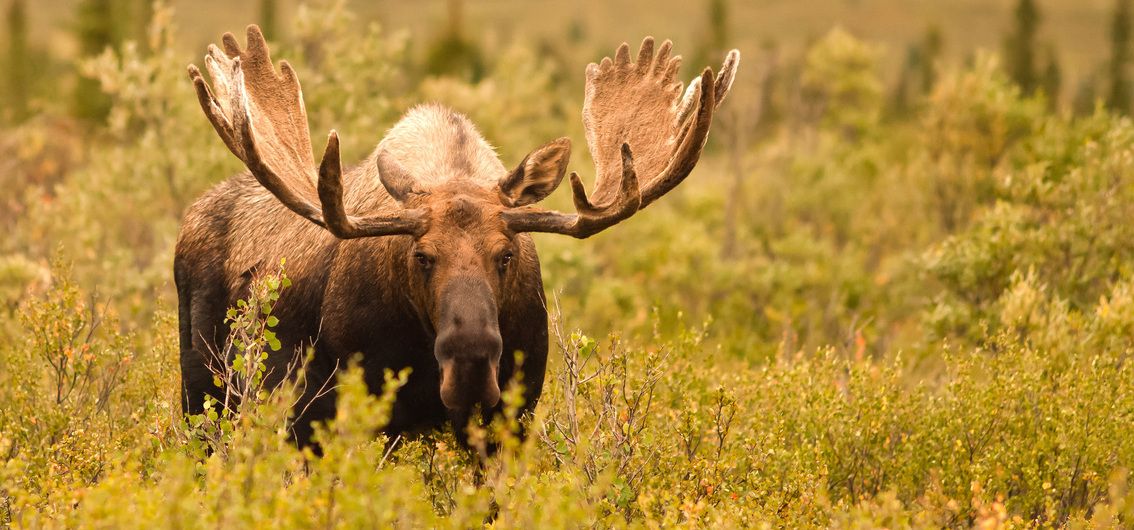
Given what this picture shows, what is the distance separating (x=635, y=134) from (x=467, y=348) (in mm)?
2202

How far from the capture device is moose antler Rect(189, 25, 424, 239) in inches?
250

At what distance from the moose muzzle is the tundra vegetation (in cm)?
32

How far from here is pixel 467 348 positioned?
5.80 meters

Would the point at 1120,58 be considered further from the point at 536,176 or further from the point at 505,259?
the point at 505,259

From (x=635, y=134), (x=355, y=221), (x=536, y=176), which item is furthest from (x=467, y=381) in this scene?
(x=635, y=134)

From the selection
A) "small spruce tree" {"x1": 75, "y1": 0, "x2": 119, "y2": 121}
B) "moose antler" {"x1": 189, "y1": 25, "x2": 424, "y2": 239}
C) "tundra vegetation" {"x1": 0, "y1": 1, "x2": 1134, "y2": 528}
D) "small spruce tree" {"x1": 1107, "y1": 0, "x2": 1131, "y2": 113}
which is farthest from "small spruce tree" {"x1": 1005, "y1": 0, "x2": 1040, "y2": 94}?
"moose antler" {"x1": 189, "y1": 25, "x2": 424, "y2": 239}

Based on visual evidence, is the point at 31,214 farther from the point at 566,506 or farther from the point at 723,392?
the point at 566,506

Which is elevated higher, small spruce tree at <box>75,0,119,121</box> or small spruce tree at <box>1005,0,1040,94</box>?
small spruce tree at <box>75,0,119,121</box>

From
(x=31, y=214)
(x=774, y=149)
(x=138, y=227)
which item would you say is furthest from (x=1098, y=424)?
(x=774, y=149)

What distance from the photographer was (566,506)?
4.44m

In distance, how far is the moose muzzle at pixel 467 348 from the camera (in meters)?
5.81

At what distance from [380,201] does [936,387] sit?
554 centimetres

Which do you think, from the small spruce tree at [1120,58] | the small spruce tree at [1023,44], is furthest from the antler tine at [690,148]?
the small spruce tree at [1023,44]

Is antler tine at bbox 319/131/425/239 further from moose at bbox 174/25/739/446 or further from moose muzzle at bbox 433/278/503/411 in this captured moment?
moose muzzle at bbox 433/278/503/411
